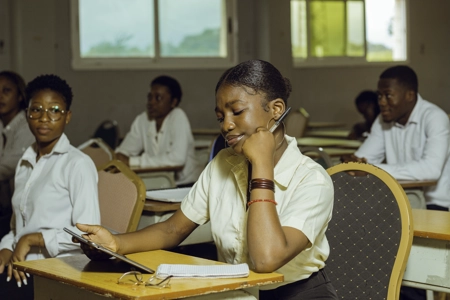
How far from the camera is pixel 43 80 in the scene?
9.86 ft

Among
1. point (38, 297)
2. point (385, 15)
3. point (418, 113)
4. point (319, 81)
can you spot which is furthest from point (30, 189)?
point (385, 15)

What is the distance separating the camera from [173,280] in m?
1.74

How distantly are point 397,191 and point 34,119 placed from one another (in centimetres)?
147

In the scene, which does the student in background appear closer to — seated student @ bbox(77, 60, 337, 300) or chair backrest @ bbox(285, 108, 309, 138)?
seated student @ bbox(77, 60, 337, 300)

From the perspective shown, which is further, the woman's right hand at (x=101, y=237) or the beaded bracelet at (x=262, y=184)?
the woman's right hand at (x=101, y=237)

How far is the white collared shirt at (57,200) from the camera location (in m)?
2.78

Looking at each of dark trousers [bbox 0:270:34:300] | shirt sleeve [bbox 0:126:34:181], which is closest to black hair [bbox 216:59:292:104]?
dark trousers [bbox 0:270:34:300]

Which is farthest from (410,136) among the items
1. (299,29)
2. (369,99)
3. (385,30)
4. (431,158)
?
(385,30)

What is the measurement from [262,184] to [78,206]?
108cm

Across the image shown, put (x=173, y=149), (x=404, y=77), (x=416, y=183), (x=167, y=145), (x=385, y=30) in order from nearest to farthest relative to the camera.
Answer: (x=416, y=183)
(x=404, y=77)
(x=173, y=149)
(x=167, y=145)
(x=385, y=30)

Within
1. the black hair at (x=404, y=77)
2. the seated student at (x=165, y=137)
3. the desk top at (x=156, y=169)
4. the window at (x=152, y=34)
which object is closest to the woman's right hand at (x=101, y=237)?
the black hair at (x=404, y=77)

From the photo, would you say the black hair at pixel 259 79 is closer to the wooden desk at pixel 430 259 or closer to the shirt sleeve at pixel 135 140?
the wooden desk at pixel 430 259

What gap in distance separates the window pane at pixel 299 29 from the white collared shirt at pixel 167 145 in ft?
15.1

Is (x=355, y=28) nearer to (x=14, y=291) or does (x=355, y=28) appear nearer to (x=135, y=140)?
(x=135, y=140)
